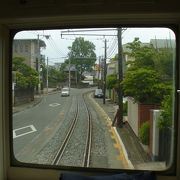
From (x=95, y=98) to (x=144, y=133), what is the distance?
0.55 meters

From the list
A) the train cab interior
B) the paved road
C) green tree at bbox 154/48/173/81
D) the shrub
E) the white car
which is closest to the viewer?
the train cab interior

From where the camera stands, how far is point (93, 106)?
2.58 metres

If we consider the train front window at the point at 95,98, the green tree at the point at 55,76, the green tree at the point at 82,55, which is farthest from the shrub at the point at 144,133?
the green tree at the point at 55,76

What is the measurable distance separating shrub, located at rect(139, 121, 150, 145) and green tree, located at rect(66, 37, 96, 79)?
2.24 feet

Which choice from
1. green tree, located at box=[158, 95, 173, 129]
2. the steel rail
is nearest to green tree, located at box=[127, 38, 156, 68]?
green tree, located at box=[158, 95, 173, 129]

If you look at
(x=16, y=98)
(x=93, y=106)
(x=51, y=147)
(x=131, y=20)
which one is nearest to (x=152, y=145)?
(x=93, y=106)

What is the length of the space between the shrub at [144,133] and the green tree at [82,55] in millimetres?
682

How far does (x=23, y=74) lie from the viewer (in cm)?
247

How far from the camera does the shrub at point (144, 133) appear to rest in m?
2.34

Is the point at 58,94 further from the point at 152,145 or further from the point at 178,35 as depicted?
the point at 178,35

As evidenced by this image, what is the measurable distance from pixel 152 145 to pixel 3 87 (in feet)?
4.39

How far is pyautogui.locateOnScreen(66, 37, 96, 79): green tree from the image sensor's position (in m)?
2.40

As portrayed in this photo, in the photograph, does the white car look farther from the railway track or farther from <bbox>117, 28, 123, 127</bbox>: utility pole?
<bbox>117, 28, 123, 127</bbox>: utility pole

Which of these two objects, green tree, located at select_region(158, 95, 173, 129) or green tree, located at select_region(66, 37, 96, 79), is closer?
green tree, located at select_region(158, 95, 173, 129)
